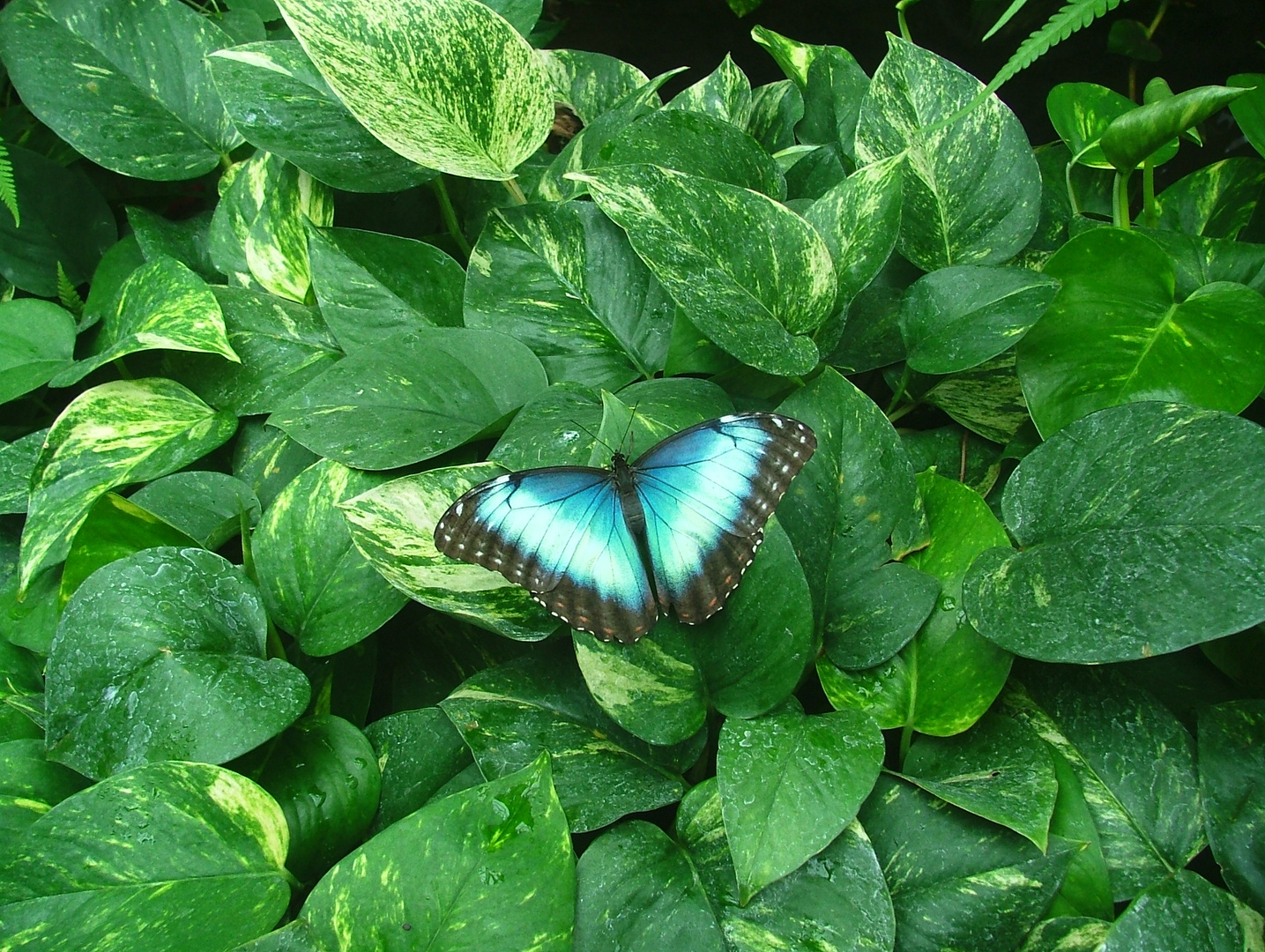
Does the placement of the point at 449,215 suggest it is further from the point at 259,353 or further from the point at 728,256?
the point at 728,256

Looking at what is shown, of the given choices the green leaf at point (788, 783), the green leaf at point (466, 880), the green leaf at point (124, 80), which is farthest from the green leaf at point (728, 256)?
the green leaf at point (124, 80)

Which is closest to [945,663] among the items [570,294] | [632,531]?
[632,531]

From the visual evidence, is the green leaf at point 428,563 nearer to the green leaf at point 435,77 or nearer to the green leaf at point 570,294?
the green leaf at point 570,294

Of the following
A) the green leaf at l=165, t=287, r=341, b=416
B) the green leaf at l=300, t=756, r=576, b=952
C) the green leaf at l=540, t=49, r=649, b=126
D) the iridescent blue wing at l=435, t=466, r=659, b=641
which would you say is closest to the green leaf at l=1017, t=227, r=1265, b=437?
the iridescent blue wing at l=435, t=466, r=659, b=641

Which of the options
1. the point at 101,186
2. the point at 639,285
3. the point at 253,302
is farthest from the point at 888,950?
the point at 101,186

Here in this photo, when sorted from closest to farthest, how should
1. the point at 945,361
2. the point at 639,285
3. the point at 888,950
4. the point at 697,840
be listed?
the point at 888,950 → the point at 697,840 → the point at 945,361 → the point at 639,285

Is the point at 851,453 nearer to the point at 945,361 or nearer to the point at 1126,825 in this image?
the point at 945,361
